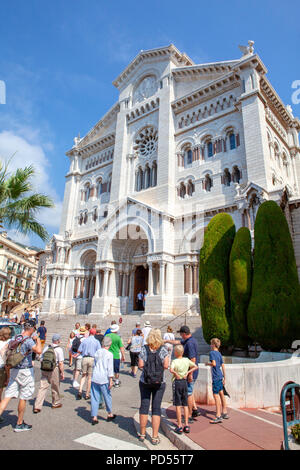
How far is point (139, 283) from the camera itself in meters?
25.1

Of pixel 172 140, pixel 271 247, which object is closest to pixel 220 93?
pixel 172 140

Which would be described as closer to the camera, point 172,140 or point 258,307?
point 258,307

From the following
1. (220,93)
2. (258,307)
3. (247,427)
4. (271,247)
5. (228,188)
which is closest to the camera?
(247,427)

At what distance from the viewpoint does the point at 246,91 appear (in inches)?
810

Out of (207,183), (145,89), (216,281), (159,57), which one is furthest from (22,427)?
(159,57)

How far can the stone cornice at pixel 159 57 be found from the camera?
1074 inches

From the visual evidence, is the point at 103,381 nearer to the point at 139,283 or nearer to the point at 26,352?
the point at 26,352

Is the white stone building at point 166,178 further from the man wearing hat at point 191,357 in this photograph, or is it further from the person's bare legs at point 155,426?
the person's bare legs at point 155,426

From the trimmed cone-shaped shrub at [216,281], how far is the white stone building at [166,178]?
15.5 feet

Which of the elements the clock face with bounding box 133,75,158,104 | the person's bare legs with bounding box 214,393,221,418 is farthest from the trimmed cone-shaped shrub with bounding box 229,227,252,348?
the clock face with bounding box 133,75,158,104

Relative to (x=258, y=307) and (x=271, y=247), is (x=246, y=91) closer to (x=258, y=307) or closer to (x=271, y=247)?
(x=271, y=247)

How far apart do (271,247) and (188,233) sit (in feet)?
34.1

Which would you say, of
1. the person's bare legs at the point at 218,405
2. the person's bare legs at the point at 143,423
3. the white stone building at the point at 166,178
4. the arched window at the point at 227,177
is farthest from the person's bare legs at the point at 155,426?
the arched window at the point at 227,177

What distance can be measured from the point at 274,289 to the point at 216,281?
2170mm
